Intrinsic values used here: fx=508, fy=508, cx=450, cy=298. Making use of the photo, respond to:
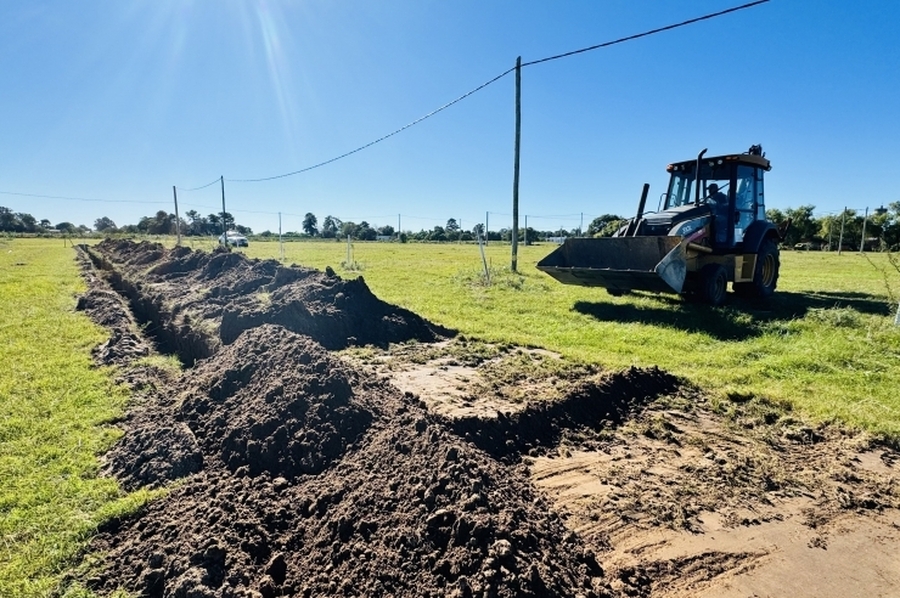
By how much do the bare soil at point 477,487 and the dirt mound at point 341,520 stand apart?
1 centimetres

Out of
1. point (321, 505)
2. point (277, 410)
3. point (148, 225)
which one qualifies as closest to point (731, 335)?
point (277, 410)

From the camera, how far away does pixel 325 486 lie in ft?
10.2

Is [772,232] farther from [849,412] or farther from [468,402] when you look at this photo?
[468,402]

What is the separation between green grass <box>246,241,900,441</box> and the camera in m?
5.01

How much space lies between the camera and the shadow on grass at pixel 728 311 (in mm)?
7895

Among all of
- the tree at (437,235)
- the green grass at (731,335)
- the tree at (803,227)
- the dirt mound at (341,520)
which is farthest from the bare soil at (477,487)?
the tree at (437,235)

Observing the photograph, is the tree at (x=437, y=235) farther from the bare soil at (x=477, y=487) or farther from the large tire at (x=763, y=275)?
the bare soil at (x=477, y=487)

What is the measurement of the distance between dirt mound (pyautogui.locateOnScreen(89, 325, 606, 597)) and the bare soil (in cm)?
1

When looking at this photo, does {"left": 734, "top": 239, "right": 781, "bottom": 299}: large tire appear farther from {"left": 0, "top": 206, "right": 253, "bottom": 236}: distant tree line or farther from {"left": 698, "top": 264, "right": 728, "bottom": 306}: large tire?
{"left": 0, "top": 206, "right": 253, "bottom": 236}: distant tree line

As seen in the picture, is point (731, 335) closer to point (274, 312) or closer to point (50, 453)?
point (274, 312)

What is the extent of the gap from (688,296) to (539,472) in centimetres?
762

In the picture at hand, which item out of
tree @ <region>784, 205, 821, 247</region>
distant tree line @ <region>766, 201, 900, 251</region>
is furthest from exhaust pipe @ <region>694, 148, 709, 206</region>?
tree @ <region>784, 205, 821, 247</region>

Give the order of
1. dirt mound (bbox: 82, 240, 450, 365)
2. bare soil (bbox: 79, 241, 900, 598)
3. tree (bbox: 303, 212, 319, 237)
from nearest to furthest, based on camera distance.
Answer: bare soil (bbox: 79, 241, 900, 598) → dirt mound (bbox: 82, 240, 450, 365) → tree (bbox: 303, 212, 319, 237)

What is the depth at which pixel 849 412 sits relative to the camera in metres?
4.41
